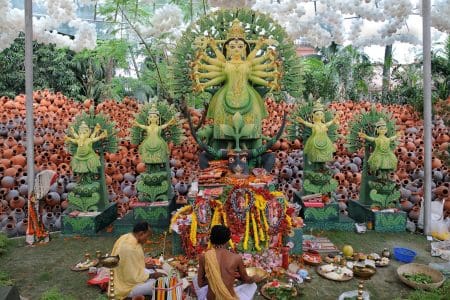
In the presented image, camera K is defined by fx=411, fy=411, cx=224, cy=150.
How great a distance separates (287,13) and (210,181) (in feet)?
18.3

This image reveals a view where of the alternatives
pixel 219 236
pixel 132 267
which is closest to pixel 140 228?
pixel 132 267

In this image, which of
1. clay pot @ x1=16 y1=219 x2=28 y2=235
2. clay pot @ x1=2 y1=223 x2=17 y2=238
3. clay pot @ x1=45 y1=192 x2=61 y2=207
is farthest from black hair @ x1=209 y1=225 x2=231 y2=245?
clay pot @ x1=45 y1=192 x2=61 y2=207

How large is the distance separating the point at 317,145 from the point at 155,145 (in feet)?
9.54

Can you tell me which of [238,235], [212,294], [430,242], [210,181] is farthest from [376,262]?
[212,294]

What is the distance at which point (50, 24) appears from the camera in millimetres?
9336

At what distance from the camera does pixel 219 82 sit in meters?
7.52

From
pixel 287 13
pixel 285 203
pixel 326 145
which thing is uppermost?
pixel 287 13

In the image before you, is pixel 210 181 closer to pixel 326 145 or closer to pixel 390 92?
pixel 326 145

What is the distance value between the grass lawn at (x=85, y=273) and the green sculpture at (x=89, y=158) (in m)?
0.73

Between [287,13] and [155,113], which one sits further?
[287,13]

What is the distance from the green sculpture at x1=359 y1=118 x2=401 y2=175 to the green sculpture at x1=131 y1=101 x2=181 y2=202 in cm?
364

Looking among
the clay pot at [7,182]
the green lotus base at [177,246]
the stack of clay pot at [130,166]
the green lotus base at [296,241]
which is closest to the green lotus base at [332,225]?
the stack of clay pot at [130,166]

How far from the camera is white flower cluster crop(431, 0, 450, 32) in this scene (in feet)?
24.3

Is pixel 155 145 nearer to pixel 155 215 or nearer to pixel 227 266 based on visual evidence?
pixel 155 215
